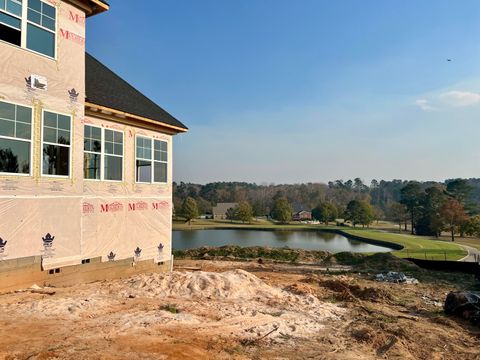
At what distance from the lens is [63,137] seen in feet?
33.6

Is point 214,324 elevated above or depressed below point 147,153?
below

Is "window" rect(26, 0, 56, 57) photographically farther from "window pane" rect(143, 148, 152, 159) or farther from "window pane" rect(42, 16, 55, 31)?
"window pane" rect(143, 148, 152, 159)

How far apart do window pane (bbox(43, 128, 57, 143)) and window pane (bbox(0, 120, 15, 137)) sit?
0.81m

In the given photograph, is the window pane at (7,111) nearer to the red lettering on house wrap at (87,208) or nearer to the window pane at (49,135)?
the window pane at (49,135)

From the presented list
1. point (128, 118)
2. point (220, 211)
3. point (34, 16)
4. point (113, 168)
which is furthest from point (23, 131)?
point (220, 211)

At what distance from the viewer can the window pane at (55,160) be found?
32.0 feet

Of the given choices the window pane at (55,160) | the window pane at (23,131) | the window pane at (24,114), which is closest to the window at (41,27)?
the window pane at (24,114)

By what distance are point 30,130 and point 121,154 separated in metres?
3.69

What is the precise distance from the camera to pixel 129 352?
222 inches

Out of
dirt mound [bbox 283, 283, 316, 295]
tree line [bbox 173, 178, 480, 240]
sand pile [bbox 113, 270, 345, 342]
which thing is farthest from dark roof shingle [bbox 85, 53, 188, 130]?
tree line [bbox 173, 178, 480, 240]

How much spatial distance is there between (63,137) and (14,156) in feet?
4.76

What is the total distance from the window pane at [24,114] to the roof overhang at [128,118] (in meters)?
2.05

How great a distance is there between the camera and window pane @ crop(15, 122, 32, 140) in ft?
30.0

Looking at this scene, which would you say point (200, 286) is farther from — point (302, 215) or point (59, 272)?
point (302, 215)
